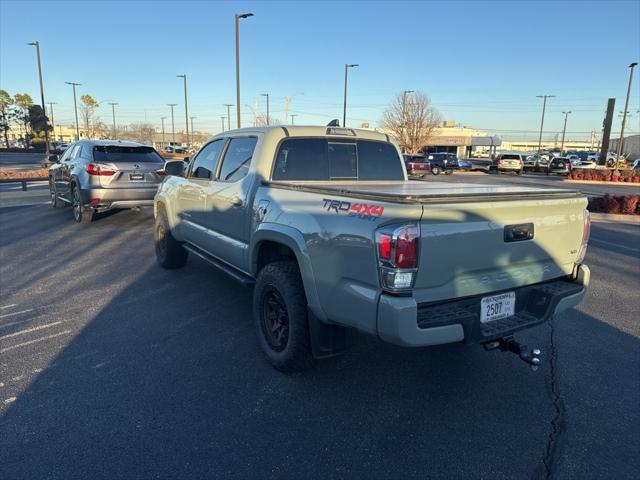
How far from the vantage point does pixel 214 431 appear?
2.81 meters

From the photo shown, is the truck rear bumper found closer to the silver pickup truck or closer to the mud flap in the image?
the silver pickup truck

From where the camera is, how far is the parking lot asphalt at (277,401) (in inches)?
100

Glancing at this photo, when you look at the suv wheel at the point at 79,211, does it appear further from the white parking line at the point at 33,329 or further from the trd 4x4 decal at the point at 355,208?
the trd 4x4 decal at the point at 355,208

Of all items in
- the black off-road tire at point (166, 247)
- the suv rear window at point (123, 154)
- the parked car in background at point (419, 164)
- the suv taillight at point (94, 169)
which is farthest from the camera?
the parked car in background at point (419, 164)

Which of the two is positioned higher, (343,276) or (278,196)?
Result: (278,196)

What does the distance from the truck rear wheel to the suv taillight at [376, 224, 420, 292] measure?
0.96m

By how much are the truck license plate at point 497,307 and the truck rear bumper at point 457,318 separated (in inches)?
1.3

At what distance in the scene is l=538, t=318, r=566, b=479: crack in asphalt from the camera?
255cm

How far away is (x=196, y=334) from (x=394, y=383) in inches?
76.1

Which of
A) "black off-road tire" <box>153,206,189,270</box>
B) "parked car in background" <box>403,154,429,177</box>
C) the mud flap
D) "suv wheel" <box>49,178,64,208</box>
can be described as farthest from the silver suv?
"parked car in background" <box>403,154,429,177</box>

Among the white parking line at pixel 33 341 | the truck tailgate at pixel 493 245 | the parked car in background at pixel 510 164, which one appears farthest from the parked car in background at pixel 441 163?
the white parking line at pixel 33 341

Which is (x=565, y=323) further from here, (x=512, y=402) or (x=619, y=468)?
(x=619, y=468)

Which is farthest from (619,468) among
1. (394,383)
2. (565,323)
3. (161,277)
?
(161,277)

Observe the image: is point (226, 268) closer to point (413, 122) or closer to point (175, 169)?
point (175, 169)
